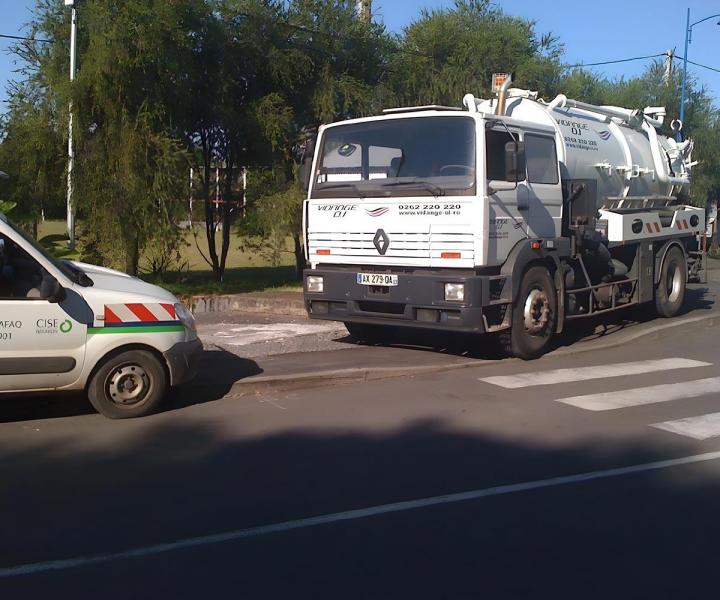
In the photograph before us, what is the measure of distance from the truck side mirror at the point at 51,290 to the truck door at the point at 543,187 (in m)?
5.87

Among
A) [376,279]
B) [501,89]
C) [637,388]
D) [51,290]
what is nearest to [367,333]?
[376,279]

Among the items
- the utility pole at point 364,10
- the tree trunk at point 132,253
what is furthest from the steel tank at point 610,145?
the utility pole at point 364,10

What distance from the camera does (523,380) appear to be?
9945 millimetres

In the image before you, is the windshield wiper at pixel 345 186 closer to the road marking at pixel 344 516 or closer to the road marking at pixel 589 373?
the road marking at pixel 589 373

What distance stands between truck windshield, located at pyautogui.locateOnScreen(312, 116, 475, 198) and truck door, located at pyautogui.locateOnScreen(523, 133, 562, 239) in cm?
127

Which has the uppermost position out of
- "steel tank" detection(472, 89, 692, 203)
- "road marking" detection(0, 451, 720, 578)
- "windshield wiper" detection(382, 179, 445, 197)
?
"steel tank" detection(472, 89, 692, 203)

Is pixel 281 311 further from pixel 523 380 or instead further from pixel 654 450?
pixel 654 450

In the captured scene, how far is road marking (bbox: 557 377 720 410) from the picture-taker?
870cm

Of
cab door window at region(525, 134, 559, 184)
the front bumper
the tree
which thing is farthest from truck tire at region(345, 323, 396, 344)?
the tree

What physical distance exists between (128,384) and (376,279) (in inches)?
145

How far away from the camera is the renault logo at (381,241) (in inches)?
414

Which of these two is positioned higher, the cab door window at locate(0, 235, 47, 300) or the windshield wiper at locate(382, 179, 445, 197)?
the windshield wiper at locate(382, 179, 445, 197)

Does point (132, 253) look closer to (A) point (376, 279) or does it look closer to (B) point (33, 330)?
(A) point (376, 279)

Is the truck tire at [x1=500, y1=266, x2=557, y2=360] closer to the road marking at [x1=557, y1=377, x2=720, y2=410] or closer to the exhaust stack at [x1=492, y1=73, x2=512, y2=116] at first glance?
the road marking at [x1=557, y1=377, x2=720, y2=410]
